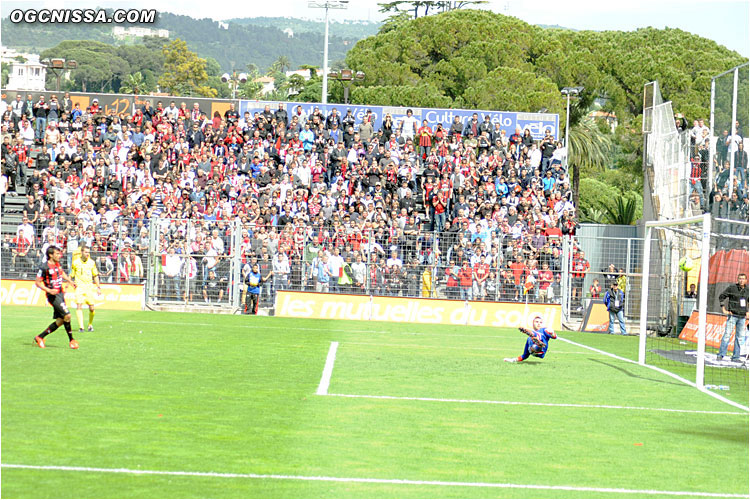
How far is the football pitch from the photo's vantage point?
918 cm

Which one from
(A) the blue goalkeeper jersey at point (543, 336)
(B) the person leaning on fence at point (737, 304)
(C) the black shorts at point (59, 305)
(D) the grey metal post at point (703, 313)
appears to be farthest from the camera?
(B) the person leaning on fence at point (737, 304)

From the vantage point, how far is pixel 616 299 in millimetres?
29750

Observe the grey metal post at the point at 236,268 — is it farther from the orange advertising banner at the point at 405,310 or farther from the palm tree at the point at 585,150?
the palm tree at the point at 585,150

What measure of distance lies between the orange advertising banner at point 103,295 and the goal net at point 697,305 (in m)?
15.2

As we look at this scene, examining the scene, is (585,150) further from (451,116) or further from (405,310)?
(405,310)

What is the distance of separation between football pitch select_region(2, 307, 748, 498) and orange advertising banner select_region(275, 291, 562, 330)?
9.17m

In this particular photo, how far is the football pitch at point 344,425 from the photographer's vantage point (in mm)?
9180

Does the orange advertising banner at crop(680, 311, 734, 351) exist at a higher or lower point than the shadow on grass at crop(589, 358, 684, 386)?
higher

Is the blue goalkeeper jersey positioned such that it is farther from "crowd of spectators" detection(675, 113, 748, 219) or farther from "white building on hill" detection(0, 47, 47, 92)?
"white building on hill" detection(0, 47, 47, 92)

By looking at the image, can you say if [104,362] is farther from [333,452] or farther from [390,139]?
[390,139]

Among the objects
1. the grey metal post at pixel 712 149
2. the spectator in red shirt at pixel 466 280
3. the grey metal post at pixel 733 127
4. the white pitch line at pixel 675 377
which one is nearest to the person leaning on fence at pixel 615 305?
the white pitch line at pixel 675 377

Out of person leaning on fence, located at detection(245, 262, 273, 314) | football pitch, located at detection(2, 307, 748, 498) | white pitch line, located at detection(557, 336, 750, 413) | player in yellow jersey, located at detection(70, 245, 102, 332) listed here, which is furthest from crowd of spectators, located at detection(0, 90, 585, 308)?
football pitch, located at detection(2, 307, 748, 498)

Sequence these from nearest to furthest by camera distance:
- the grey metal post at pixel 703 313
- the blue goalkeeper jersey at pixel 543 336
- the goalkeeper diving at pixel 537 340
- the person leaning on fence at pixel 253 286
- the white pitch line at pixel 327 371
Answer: the white pitch line at pixel 327 371 < the grey metal post at pixel 703 313 < the goalkeeper diving at pixel 537 340 < the blue goalkeeper jersey at pixel 543 336 < the person leaning on fence at pixel 253 286

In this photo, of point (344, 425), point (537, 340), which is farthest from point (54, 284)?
point (537, 340)
